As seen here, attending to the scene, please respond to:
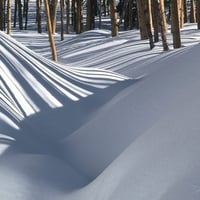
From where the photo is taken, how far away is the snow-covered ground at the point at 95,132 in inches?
120

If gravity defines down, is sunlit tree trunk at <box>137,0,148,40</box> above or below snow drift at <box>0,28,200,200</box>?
above

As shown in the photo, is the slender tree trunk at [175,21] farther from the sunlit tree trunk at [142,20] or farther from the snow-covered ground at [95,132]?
the sunlit tree trunk at [142,20]

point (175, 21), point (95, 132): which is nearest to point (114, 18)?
point (175, 21)

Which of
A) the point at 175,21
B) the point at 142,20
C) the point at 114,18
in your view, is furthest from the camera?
the point at 114,18

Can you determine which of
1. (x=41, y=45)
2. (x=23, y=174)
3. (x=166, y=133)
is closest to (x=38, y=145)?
(x=23, y=174)

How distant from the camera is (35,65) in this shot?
7.01 metres

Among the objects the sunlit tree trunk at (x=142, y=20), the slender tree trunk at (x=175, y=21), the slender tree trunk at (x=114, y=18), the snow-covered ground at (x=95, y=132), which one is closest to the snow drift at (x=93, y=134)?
the snow-covered ground at (x=95, y=132)

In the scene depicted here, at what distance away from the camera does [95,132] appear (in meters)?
4.98

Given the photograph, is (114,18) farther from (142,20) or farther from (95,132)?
(95,132)

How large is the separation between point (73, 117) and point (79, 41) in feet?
37.0

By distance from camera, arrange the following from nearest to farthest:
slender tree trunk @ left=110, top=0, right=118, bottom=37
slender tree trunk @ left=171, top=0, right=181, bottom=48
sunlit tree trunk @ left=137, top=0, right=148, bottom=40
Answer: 1. slender tree trunk @ left=171, top=0, right=181, bottom=48
2. sunlit tree trunk @ left=137, top=0, right=148, bottom=40
3. slender tree trunk @ left=110, top=0, right=118, bottom=37

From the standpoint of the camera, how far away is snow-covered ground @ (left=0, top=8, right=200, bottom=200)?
120 inches

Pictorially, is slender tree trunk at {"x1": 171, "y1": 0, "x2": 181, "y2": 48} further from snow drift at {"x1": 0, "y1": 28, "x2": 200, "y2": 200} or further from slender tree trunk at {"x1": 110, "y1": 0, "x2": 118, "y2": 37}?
slender tree trunk at {"x1": 110, "y1": 0, "x2": 118, "y2": 37}

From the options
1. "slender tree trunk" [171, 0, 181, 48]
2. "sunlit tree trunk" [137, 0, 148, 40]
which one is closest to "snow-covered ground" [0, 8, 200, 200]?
"slender tree trunk" [171, 0, 181, 48]
